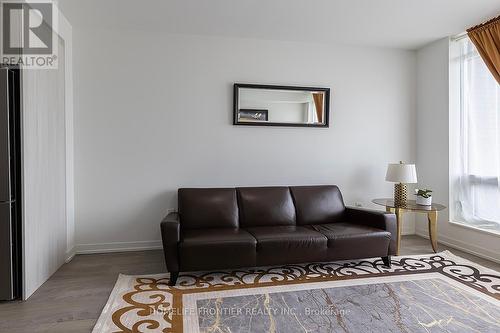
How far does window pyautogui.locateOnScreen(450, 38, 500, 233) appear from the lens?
3.52 metres

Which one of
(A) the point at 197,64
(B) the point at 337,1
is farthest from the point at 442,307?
(A) the point at 197,64

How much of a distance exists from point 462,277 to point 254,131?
2618mm

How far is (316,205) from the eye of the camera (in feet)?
12.0

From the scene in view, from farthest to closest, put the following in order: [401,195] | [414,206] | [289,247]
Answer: [401,195] → [414,206] → [289,247]

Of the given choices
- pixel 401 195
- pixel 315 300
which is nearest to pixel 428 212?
pixel 401 195

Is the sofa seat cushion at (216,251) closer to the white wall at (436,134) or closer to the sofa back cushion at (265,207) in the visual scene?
the sofa back cushion at (265,207)

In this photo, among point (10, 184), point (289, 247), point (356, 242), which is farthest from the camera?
point (356, 242)

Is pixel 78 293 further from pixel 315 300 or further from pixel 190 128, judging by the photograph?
pixel 190 128

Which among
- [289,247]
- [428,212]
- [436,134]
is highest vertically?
[436,134]

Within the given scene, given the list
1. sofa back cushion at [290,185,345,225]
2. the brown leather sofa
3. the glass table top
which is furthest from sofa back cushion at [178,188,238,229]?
the glass table top

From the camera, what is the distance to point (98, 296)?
2.54m

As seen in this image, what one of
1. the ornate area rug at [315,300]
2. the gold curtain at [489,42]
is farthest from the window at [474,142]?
the ornate area rug at [315,300]

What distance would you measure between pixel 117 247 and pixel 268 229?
182 cm

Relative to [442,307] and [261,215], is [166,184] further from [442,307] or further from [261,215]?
[442,307]
